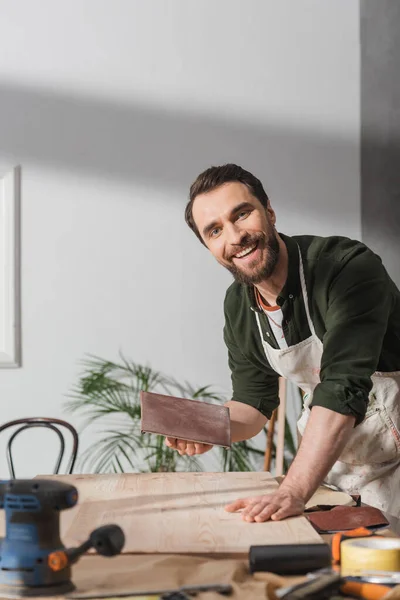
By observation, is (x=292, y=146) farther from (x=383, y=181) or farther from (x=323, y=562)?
(x=323, y=562)

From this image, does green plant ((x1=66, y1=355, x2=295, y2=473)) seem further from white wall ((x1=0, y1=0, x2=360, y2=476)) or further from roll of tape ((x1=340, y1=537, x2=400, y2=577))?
roll of tape ((x1=340, y1=537, x2=400, y2=577))

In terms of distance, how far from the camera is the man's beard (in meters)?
1.93

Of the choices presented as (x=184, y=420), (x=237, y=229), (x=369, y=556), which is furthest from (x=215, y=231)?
(x=369, y=556)

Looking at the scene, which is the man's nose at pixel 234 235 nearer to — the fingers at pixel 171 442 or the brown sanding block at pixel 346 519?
the fingers at pixel 171 442

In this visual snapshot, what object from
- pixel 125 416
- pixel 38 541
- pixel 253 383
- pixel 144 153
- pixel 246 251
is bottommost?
pixel 125 416

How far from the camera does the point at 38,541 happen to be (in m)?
1.08

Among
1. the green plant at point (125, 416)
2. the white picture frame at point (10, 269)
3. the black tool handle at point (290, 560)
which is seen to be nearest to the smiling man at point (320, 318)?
the black tool handle at point (290, 560)

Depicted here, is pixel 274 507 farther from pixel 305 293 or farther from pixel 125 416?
pixel 125 416

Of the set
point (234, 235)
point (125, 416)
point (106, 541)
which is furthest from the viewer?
point (125, 416)

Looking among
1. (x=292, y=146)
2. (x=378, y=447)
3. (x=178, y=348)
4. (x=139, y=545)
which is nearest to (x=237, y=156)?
(x=292, y=146)

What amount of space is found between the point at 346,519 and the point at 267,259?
27.0 inches

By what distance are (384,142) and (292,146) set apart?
55cm

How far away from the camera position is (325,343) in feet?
5.90

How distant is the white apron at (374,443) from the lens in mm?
2035
